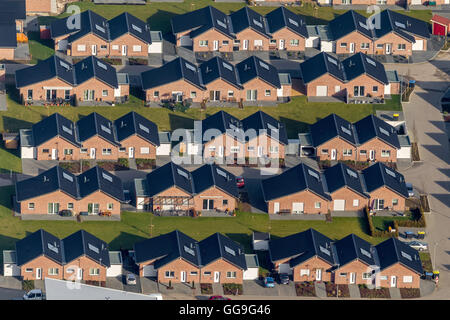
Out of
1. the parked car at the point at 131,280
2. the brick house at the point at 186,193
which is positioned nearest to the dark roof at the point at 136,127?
the brick house at the point at 186,193

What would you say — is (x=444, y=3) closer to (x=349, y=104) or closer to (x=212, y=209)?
(x=349, y=104)

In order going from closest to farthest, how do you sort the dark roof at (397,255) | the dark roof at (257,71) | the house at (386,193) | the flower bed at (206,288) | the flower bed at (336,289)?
the flower bed at (206,288), the flower bed at (336,289), the dark roof at (397,255), the house at (386,193), the dark roof at (257,71)

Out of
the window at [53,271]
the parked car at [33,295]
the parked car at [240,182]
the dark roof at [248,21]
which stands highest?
the dark roof at [248,21]

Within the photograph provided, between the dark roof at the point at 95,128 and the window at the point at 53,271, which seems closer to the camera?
the window at the point at 53,271

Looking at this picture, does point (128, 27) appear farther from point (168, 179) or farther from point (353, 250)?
point (353, 250)

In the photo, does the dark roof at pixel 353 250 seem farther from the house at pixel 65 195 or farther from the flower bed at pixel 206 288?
the house at pixel 65 195

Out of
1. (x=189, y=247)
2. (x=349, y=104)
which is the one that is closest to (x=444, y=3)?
(x=349, y=104)

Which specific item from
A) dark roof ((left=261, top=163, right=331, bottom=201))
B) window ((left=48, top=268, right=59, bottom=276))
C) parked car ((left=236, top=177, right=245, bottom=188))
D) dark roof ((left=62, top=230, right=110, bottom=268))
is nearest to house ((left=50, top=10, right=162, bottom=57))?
parked car ((left=236, top=177, right=245, bottom=188))

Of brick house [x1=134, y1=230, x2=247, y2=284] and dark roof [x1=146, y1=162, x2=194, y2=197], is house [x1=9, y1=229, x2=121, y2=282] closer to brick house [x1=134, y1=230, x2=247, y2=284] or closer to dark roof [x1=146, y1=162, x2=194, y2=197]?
brick house [x1=134, y1=230, x2=247, y2=284]
